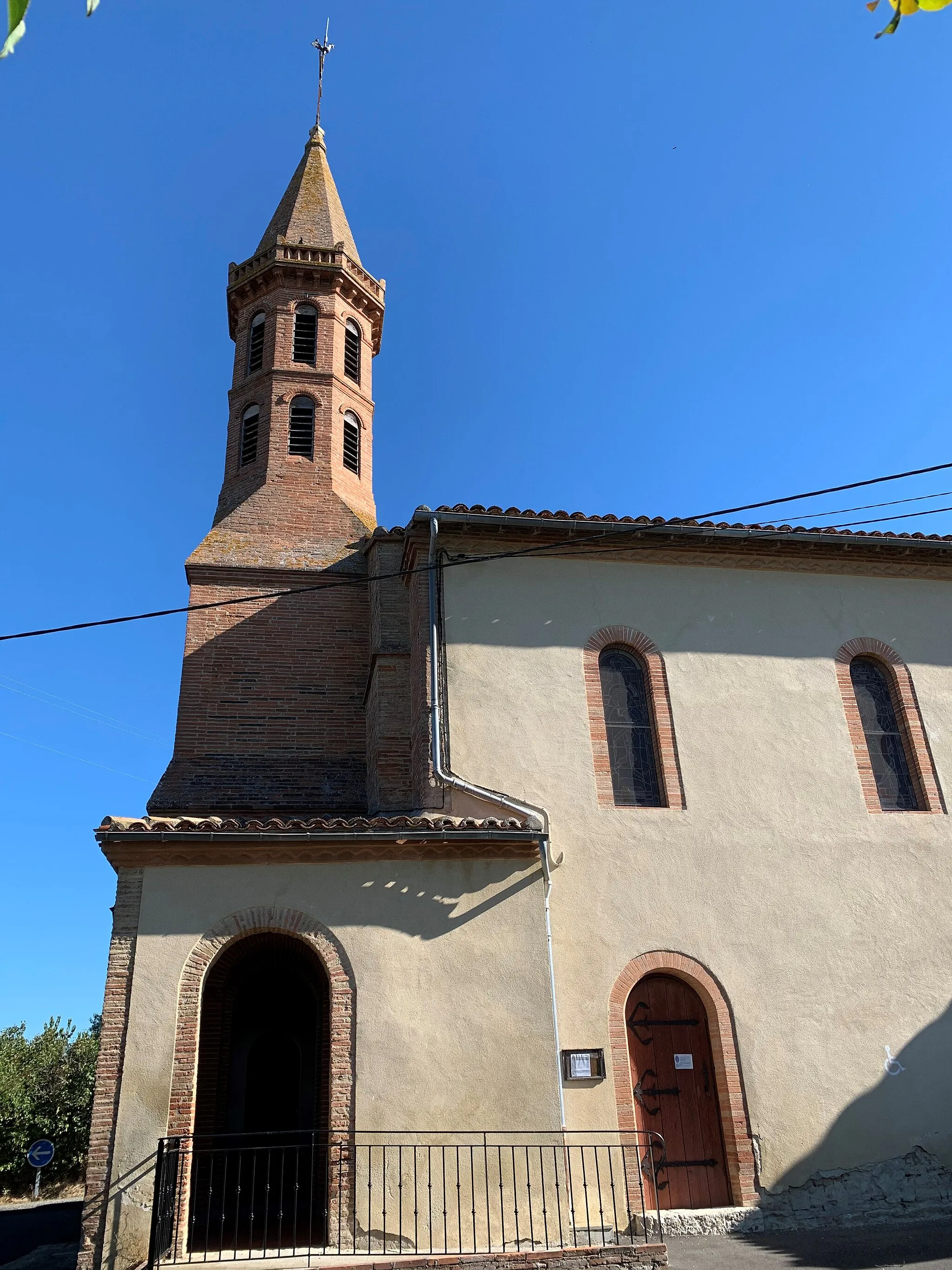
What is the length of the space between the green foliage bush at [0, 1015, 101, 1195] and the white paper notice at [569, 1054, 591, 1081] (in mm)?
19647

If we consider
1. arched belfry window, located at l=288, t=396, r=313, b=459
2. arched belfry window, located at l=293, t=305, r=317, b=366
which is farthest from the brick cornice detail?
arched belfry window, located at l=293, t=305, r=317, b=366

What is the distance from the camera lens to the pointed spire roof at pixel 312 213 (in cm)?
2000

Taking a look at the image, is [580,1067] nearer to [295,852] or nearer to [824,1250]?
[824,1250]

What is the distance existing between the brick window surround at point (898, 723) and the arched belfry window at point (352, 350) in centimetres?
1120

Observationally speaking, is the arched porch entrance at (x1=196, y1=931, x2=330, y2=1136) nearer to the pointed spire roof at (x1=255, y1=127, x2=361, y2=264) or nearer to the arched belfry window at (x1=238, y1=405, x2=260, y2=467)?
the arched belfry window at (x1=238, y1=405, x2=260, y2=467)

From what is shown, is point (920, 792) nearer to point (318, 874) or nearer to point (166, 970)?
point (318, 874)

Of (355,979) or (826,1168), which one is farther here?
(826,1168)

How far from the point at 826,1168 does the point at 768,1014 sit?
4.99 ft

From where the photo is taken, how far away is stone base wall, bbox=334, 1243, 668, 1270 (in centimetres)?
743

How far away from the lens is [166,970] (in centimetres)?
861

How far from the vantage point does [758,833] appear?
1090 cm

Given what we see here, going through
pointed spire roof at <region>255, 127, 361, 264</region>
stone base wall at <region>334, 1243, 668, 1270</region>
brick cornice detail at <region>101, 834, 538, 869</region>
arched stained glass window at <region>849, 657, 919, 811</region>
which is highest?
pointed spire roof at <region>255, 127, 361, 264</region>

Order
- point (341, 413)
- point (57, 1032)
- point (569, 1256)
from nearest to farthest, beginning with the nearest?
point (569, 1256), point (341, 413), point (57, 1032)

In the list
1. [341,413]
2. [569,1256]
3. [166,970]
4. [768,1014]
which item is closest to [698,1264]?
[569,1256]
